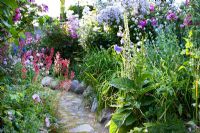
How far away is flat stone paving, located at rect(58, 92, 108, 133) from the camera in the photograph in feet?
13.4

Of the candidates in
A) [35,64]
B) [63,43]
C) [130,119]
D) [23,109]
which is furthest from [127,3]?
[23,109]

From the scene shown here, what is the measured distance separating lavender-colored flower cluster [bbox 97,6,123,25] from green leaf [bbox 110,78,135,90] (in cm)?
337

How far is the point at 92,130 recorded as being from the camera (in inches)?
160

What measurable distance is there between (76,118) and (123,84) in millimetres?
1366

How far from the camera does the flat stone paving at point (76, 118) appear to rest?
4082 mm

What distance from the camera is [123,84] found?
3424 millimetres

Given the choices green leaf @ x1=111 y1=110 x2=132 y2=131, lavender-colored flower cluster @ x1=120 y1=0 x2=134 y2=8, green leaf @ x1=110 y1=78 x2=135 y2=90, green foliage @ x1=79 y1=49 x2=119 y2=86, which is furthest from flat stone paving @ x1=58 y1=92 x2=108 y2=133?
lavender-colored flower cluster @ x1=120 y1=0 x2=134 y2=8

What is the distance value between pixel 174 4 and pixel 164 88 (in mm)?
3844

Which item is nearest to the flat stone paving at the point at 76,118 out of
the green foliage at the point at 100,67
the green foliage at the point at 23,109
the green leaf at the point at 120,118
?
the green foliage at the point at 23,109

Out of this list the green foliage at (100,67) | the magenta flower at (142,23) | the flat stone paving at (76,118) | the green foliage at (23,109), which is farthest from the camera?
the magenta flower at (142,23)

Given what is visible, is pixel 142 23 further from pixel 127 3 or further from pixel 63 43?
pixel 63 43

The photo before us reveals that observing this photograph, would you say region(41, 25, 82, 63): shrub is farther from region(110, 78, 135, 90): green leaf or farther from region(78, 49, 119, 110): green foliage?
region(110, 78, 135, 90): green leaf

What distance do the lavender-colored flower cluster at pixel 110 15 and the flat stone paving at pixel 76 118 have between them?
1.98 meters

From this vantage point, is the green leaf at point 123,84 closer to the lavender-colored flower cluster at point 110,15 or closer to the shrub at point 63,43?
the lavender-colored flower cluster at point 110,15
